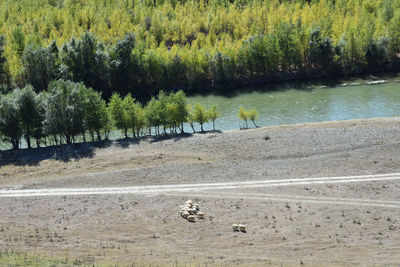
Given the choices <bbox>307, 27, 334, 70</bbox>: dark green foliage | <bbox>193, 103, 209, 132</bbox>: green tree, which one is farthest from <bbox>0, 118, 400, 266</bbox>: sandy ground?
<bbox>307, 27, 334, 70</bbox>: dark green foliage

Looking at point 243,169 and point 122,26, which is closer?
point 243,169

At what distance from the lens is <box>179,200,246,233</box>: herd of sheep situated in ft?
126

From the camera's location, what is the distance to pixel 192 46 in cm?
10631

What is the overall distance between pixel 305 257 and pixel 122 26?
3658 inches

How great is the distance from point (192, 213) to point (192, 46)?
2774 inches

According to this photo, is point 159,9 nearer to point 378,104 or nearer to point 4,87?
point 4,87

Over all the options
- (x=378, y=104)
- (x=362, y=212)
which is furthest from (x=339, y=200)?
(x=378, y=104)

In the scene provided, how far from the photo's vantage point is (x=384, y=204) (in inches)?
1654

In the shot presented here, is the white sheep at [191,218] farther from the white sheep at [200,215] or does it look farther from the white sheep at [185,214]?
the white sheep at [200,215]

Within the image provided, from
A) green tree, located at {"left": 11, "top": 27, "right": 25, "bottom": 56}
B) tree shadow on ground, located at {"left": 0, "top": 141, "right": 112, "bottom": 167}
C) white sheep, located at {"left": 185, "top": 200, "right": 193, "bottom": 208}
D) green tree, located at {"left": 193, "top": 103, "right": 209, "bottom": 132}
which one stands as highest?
green tree, located at {"left": 11, "top": 27, "right": 25, "bottom": 56}

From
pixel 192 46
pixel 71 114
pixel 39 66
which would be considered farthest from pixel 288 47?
pixel 71 114

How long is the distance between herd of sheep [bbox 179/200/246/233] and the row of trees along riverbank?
24068 mm

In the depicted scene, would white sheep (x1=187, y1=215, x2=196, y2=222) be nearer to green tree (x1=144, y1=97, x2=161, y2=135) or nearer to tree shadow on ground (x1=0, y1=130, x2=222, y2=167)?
tree shadow on ground (x1=0, y1=130, x2=222, y2=167)

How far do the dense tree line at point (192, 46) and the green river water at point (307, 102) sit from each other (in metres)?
6.22
